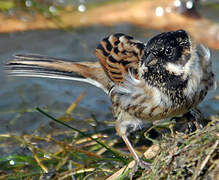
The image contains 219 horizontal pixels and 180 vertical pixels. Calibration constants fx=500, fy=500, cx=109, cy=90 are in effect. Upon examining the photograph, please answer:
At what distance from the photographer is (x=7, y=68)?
5301 millimetres

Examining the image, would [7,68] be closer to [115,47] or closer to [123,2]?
[115,47]

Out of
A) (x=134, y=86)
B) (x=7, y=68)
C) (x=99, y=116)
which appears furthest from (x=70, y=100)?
(x=134, y=86)

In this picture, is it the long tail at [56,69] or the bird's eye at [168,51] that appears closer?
the bird's eye at [168,51]

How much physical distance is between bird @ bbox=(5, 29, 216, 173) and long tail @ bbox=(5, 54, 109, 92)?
0.03ft

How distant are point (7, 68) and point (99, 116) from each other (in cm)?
113

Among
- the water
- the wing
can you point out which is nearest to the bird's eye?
the wing

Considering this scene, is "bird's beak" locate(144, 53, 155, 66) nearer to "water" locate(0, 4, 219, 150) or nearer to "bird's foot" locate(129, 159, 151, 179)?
"bird's foot" locate(129, 159, 151, 179)

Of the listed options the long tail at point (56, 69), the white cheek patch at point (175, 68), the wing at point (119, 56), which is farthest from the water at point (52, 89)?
the white cheek patch at point (175, 68)

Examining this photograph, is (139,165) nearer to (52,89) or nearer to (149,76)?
(149,76)

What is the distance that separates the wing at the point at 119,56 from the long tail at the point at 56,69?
21 cm

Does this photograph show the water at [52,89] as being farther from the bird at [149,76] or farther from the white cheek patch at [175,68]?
the white cheek patch at [175,68]

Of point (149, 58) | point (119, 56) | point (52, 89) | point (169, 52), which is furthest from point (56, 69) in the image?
point (169, 52)

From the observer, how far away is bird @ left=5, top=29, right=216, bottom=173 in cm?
404

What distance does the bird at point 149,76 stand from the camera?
4035 millimetres
